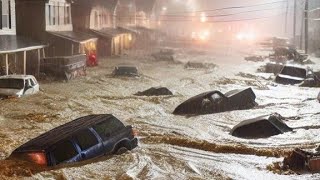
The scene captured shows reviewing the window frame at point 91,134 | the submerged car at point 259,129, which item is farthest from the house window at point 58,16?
the window frame at point 91,134

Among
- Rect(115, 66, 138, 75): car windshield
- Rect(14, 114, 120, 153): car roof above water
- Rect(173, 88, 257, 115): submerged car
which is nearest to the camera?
Rect(14, 114, 120, 153): car roof above water

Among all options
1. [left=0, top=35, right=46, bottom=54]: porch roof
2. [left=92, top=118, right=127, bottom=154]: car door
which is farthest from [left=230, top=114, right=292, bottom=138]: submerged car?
[left=0, top=35, right=46, bottom=54]: porch roof

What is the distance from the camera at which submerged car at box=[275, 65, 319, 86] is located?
1141 inches

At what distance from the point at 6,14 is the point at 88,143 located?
21.1 meters

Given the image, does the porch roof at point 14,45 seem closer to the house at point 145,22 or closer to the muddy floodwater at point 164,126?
the muddy floodwater at point 164,126

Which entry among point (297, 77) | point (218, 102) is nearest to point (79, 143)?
point (218, 102)

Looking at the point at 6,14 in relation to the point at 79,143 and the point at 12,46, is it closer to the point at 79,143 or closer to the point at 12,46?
the point at 12,46

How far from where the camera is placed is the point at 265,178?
423 inches

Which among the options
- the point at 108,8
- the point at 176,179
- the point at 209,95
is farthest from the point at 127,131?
the point at 108,8

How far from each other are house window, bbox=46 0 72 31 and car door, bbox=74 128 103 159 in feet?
90.6

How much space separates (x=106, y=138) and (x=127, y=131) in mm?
1070

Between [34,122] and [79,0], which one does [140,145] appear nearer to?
[34,122]

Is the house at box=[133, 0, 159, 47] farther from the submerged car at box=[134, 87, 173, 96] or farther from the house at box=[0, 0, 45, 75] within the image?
the submerged car at box=[134, 87, 173, 96]

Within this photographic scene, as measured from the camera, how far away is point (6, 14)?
29.2 m
